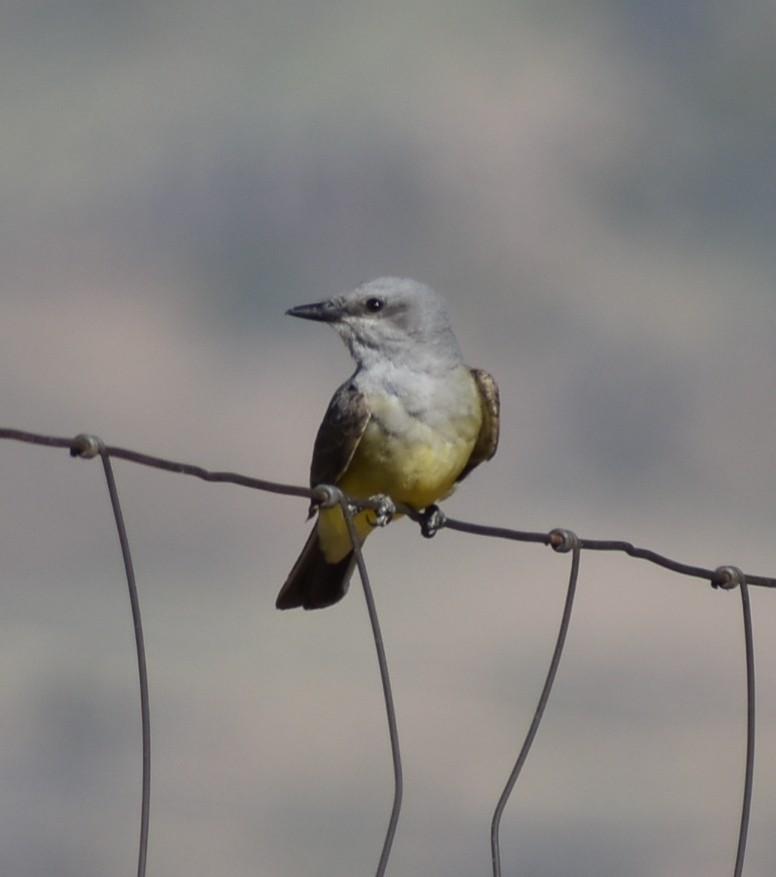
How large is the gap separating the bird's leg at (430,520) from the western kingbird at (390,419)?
0.14 feet

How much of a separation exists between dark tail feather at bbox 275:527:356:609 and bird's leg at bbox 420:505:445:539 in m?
0.33

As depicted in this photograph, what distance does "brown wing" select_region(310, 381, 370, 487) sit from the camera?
5.31 m

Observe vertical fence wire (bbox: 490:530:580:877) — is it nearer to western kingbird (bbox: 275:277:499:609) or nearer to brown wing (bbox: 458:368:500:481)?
western kingbird (bbox: 275:277:499:609)

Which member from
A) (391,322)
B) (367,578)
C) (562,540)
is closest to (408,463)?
(391,322)

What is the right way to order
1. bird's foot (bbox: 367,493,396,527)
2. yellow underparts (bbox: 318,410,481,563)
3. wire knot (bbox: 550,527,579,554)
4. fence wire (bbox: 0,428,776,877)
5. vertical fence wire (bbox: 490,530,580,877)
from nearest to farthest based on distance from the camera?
fence wire (bbox: 0,428,776,877), vertical fence wire (bbox: 490,530,580,877), wire knot (bbox: 550,527,579,554), bird's foot (bbox: 367,493,396,527), yellow underparts (bbox: 318,410,481,563)

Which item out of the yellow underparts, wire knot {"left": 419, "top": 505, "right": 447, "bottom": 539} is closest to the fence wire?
the yellow underparts

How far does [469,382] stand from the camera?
5703 millimetres

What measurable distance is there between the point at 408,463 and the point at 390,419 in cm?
15

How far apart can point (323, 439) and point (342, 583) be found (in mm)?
572

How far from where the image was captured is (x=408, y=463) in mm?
5285

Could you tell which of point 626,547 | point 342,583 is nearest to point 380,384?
point 342,583

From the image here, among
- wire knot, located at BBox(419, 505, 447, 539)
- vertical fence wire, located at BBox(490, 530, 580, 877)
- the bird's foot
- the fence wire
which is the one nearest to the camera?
the fence wire

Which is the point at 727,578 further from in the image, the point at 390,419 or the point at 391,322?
the point at 391,322

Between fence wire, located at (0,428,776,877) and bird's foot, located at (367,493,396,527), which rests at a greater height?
bird's foot, located at (367,493,396,527)
